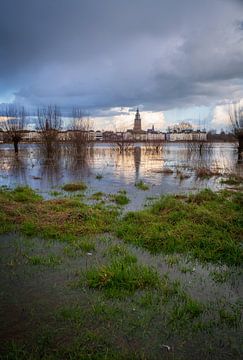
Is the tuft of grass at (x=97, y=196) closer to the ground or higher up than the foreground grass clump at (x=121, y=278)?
higher up

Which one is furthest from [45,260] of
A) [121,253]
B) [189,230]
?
[189,230]

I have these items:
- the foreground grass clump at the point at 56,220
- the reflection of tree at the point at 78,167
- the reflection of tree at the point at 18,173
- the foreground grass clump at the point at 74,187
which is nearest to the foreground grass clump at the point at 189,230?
the foreground grass clump at the point at 56,220

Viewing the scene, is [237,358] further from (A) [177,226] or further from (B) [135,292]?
(A) [177,226]

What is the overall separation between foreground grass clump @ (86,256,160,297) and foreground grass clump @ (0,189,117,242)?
1784 millimetres

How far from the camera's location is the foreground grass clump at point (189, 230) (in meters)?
5.70

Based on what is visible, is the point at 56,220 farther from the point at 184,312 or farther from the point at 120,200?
the point at 184,312

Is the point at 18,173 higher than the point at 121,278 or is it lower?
higher

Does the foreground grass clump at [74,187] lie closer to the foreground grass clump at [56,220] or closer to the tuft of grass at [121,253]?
the foreground grass clump at [56,220]

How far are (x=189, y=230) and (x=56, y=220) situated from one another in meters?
3.30

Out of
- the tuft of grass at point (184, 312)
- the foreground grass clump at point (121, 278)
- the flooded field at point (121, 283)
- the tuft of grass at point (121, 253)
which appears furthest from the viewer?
the tuft of grass at point (121, 253)

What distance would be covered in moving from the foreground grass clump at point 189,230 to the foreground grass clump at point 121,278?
1.13 meters

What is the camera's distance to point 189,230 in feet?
21.3

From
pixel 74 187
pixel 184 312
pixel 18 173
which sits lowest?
pixel 184 312

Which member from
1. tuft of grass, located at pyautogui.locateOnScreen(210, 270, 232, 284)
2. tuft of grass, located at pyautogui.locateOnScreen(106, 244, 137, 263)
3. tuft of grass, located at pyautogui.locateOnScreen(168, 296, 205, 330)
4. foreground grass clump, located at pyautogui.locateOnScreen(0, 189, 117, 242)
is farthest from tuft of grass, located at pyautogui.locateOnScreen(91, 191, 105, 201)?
tuft of grass, located at pyautogui.locateOnScreen(168, 296, 205, 330)
